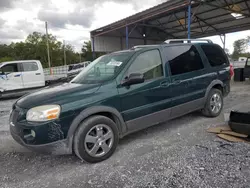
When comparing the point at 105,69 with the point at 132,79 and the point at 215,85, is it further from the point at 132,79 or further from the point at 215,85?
the point at 215,85

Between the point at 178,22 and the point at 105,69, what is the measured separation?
656 inches

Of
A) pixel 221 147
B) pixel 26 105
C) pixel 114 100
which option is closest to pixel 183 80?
pixel 221 147

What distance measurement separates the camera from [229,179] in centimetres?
224

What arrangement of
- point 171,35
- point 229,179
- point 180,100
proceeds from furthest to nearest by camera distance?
point 171,35, point 180,100, point 229,179

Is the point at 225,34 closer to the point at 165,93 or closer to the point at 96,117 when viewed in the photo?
the point at 165,93

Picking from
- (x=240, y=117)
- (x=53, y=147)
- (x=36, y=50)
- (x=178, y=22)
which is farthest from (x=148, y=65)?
(x=36, y=50)

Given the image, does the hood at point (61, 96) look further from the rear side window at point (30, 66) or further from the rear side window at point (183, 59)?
the rear side window at point (30, 66)

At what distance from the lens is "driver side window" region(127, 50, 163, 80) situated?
3248 mm

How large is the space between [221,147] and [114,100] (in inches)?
76.2

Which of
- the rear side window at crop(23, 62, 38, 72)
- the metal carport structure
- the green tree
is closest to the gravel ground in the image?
the rear side window at crop(23, 62, 38, 72)

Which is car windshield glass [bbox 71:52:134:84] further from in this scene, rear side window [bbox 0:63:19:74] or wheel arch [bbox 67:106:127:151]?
rear side window [bbox 0:63:19:74]

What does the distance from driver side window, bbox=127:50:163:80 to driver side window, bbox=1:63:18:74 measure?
8.48m

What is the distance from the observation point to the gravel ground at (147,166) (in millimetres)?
2297

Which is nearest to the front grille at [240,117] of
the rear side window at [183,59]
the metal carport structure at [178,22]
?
the rear side window at [183,59]
